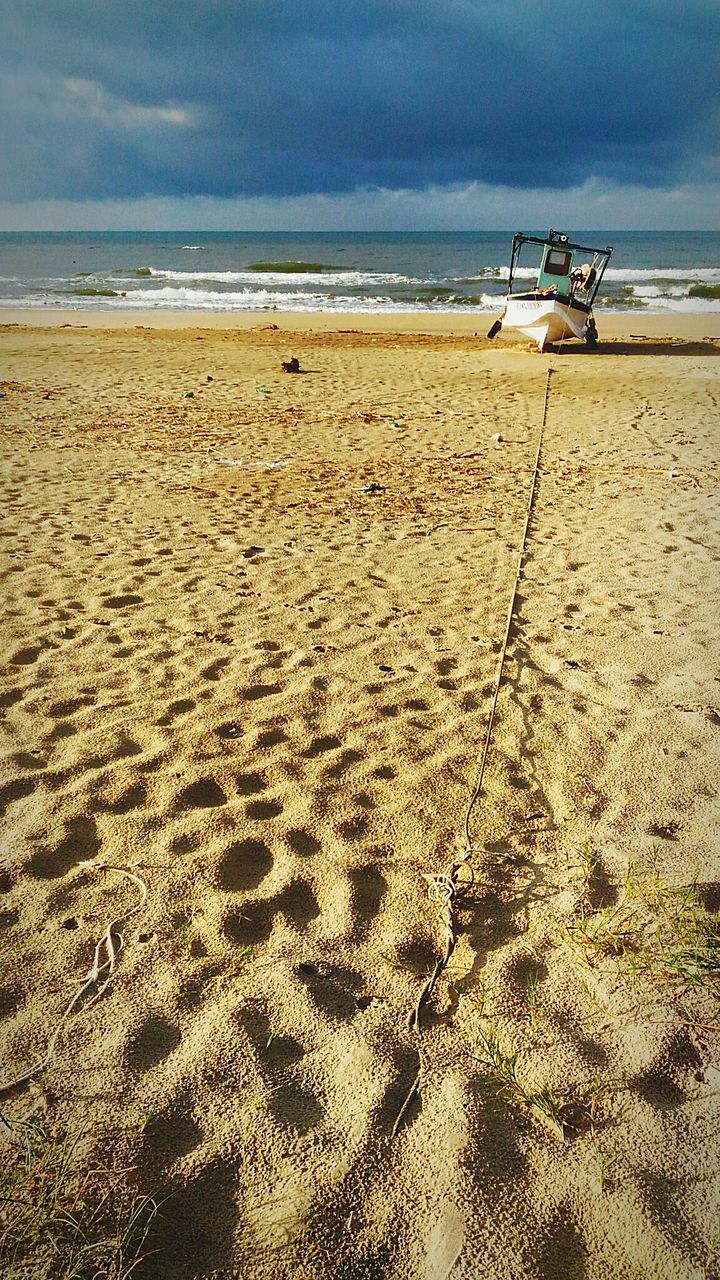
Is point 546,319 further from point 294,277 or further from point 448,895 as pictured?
point 294,277

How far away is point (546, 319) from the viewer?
15.2m

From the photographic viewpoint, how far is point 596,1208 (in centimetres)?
150

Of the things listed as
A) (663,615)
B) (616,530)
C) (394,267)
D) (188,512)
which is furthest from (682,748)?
(394,267)

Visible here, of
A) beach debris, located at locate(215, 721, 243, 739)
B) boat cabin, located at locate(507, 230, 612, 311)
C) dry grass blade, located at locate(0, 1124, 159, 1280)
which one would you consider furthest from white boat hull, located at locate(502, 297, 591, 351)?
dry grass blade, located at locate(0, 1124, 159, 1280)

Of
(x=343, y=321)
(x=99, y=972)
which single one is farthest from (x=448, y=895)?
(x=343, y=321)

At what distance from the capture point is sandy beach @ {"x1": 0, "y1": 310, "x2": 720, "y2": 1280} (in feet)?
4.99

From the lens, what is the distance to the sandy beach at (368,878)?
59.9 inches

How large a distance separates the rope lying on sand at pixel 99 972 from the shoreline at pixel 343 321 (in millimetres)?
18326

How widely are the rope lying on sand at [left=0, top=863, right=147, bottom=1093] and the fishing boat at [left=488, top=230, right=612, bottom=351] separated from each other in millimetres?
15790

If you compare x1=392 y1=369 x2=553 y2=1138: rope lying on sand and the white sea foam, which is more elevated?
the white sea foam

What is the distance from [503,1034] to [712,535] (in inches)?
184

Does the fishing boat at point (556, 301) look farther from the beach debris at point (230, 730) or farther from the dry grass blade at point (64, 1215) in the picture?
the dry grass blade at point (64, 1215)

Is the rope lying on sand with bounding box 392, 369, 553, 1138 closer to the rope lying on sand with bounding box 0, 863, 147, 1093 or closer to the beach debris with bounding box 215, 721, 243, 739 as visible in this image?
the rope lying on sand with bounding box 0, 863, 147, 1093

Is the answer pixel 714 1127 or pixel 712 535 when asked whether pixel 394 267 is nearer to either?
pixel 712 535
